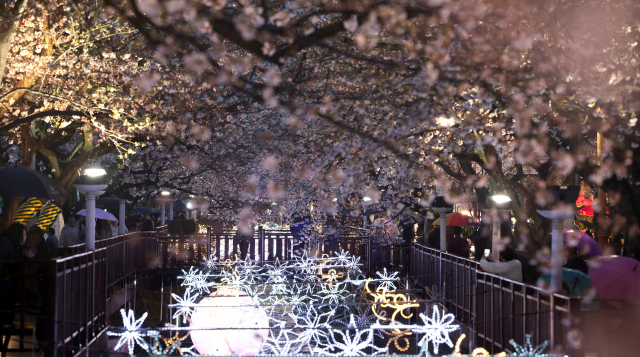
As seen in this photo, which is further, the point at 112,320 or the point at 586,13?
the point at 112,320

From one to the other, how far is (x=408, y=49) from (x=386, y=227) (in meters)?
15.7

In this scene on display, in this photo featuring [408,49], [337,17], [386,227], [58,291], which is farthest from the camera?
[386,227]

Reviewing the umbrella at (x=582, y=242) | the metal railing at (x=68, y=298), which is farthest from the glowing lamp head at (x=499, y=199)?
the metal railing at (x=68, y=298)

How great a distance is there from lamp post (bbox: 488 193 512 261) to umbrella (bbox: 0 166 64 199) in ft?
26.4

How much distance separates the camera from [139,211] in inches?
1243

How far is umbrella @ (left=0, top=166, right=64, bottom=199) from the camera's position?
10094 millimetres

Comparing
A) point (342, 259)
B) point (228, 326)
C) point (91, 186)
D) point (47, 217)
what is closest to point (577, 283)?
point (228, 326)

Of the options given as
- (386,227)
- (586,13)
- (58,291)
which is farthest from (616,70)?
(386,227)

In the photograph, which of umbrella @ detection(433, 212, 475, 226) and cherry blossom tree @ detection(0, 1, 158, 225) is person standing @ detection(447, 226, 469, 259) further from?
cherry blossom tree @ detection(0, 1, 158, 225)

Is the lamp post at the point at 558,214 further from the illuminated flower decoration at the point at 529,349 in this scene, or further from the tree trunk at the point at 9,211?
the tree trunk at the point at 9,211

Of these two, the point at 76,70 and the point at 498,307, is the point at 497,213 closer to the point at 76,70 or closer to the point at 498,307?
the point at 498,307

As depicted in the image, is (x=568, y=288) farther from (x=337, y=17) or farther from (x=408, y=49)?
(x=337, y=17)

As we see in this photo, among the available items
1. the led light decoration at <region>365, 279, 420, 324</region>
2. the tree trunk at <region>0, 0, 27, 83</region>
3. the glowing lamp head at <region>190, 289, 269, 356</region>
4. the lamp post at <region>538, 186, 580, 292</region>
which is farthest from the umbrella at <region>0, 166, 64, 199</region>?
the lamp post at <region>538, 186, 580, 292</region>

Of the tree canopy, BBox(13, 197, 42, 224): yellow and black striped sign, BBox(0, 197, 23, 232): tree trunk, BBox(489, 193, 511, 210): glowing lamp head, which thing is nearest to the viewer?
the tree canopy
